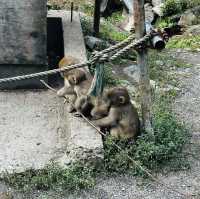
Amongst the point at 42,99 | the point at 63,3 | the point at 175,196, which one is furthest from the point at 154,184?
the point at 63,3

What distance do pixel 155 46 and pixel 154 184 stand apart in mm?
1400

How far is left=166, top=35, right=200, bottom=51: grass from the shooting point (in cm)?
1093

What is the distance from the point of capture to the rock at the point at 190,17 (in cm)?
1254

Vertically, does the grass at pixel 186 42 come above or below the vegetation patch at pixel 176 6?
below

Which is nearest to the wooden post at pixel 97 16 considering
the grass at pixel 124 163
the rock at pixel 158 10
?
the rock at pixel 158 10

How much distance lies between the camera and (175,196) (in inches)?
233

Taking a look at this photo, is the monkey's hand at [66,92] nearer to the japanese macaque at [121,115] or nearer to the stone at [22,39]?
the japanese macaque at [121,115]

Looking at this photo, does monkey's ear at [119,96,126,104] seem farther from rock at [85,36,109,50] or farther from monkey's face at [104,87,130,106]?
rock at [85,36,109,50]

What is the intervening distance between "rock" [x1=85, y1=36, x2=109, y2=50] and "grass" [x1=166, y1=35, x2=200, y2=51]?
158cm

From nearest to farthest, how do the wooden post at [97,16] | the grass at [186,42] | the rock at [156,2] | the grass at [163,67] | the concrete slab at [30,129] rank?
the concrete slab at [30,129] < the grass at [163,67] < the wooden post at [97,16] < the grass at [186,42] < the rock at [156,2]

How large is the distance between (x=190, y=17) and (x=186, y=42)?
5.39ft

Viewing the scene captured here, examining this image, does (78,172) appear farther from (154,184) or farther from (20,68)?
(20,68)

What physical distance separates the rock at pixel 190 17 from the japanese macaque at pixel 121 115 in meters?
6.43

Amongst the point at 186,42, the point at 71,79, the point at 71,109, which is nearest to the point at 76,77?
the point at 71,79
